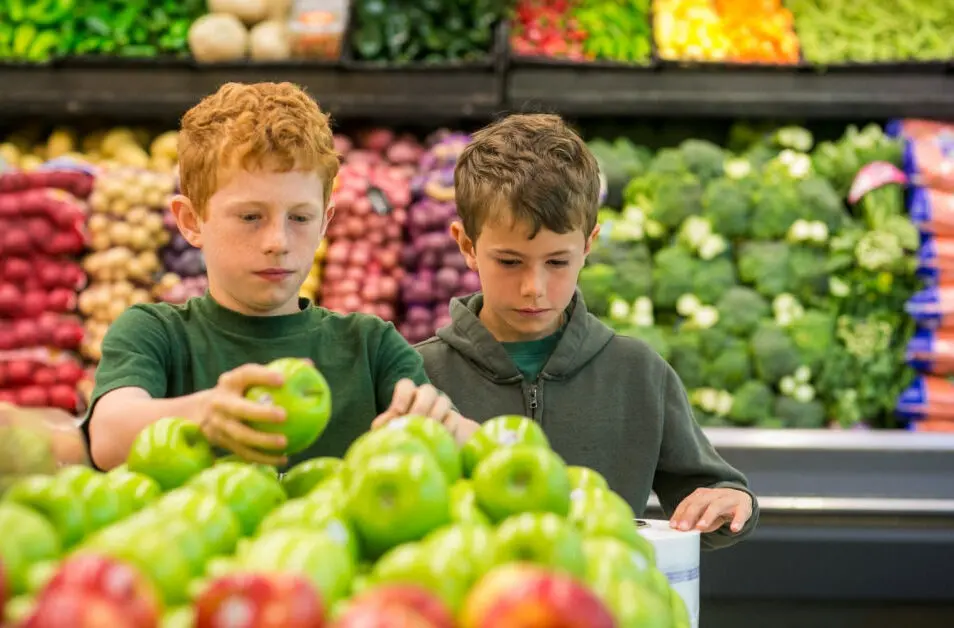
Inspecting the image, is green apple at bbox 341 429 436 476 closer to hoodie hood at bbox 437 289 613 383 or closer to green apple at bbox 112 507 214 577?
green apple at bbox 112 507 214 577

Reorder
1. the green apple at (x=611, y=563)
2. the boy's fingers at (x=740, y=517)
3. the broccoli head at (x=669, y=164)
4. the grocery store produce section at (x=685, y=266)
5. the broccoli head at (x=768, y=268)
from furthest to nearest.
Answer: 1. the broccoli head at (x=669, y=164)
2. the broccoli head at (x=768, y=268)
3. the grocery store produce section at (x=685, y=266)
4. the boy's fingers at (x=740, y=517)
5. the green apple at (x=611, y=563)

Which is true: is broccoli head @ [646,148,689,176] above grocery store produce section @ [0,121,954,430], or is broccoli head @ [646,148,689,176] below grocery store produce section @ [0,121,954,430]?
above

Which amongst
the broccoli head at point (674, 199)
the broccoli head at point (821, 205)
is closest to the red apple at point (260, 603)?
the broccoli head at point (674, 199)

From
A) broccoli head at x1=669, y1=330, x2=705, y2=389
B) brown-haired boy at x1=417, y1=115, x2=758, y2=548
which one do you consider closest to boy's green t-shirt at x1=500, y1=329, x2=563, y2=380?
brown-haired boy at x1=417, y1=115, x2=758, y2=548

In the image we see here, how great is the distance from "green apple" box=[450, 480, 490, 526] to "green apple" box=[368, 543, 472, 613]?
0.15 metres

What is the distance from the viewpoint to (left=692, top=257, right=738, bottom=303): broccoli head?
4.17m

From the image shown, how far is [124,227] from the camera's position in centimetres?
400

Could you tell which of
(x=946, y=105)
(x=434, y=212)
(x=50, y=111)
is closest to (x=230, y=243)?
(x=434, y=212)

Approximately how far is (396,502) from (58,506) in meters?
0.32

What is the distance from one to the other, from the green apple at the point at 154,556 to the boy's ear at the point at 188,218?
3.16 feet

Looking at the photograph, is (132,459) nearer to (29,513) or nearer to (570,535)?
(29,513)

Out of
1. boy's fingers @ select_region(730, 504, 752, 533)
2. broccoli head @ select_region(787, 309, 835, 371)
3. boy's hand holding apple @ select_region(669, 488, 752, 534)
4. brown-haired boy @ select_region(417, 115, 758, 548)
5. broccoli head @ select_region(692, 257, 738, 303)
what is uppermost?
brown-haired boy @ select_region(417, 115, 758, 548)

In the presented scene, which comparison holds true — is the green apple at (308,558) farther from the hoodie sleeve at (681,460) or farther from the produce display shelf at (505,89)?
the produce display shelf at (505,89)

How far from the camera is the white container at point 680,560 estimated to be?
136 cm
